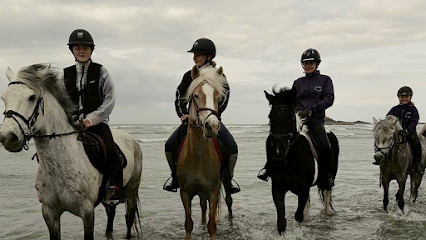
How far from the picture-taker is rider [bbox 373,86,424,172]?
969cm

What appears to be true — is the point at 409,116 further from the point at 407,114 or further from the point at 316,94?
the point at 316,94

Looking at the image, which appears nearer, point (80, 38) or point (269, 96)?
Result: point (80, 38)

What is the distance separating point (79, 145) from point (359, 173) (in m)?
13.1

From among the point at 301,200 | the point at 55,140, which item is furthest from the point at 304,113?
the point at 55,140

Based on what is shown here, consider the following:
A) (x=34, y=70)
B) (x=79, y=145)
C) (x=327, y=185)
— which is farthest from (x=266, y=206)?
(x=34, y=70)

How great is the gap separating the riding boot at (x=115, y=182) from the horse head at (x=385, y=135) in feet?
18.0

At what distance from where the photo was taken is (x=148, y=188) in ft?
41.4

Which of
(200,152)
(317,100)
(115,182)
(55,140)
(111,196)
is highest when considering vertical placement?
(317,100)

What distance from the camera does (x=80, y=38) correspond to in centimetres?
546

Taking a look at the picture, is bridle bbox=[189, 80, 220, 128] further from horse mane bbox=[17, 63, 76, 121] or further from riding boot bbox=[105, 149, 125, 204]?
horse mane bbox=[17, 63, 76, 121]

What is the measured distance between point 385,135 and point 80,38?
646cm

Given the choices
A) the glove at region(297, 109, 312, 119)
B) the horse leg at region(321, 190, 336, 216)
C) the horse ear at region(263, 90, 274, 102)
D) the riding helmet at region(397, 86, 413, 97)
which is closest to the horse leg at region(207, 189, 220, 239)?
the horse ear at region(263, 90, 274, 102)

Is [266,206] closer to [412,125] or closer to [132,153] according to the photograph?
[412,125]

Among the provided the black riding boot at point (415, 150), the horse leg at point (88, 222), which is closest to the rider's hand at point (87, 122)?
the horse leg at point (88, 222)
